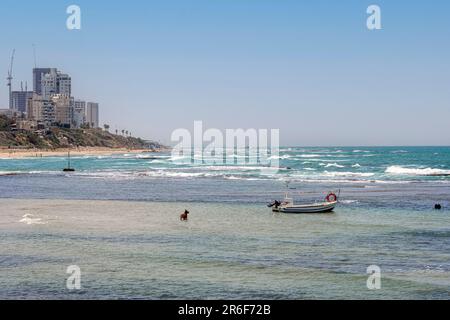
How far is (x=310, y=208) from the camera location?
4425cm

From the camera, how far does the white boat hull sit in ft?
143

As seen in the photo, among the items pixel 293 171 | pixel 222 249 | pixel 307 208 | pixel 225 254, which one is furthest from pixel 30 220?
pixel 293 171

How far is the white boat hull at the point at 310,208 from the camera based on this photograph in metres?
43.7

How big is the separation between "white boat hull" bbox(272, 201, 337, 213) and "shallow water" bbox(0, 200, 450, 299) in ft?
4.74

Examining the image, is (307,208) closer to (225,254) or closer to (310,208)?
(310,208)

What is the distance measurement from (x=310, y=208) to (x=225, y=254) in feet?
60.8

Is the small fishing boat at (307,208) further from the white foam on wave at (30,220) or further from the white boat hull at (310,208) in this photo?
the white foam on wave at (30,220)

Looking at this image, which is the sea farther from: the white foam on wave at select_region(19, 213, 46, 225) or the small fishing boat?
the small fishing boat

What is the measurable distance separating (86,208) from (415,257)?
1085 inches
